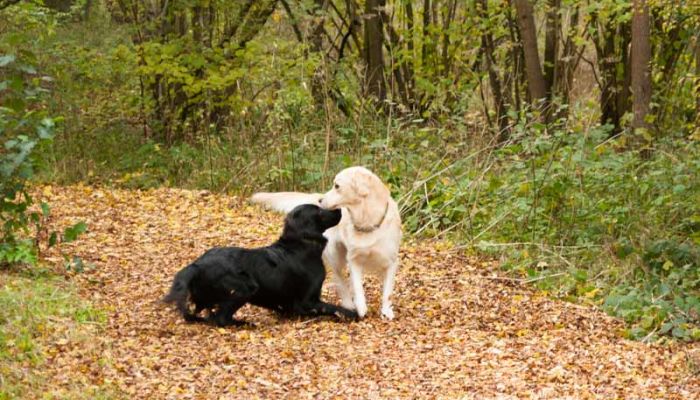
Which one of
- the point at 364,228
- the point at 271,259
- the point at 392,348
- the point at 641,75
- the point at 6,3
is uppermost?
the point at 6,3

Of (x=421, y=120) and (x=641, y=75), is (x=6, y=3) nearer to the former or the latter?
(x=421, y=120)

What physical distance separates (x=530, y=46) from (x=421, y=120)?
2074 millimetres

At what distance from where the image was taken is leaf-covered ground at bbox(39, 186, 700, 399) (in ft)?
18.6

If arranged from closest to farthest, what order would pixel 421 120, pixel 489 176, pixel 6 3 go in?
pixel 489 176, pixel 421 120, pixel 6 3

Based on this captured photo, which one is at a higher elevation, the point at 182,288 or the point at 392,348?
the point at 182,288

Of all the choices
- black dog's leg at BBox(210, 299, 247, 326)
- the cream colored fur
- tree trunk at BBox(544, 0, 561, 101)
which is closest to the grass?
black dog's leg at BBox(210, 299, 247, 326)

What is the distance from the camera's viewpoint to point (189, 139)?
47.5 ft

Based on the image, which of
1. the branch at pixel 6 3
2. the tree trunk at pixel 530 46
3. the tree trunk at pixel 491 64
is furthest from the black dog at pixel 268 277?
the tree trunk at pixel 491 64

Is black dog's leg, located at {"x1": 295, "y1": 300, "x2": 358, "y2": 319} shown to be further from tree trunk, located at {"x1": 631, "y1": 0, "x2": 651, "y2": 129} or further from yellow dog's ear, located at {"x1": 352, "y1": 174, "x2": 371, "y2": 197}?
tree trunk, located at {"x1": 631, "y1": 0, "x2": 651, "y2": 129}

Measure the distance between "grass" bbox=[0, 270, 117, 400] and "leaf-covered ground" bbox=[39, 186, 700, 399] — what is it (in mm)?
99

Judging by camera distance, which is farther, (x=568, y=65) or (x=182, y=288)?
(x=568, y=65)

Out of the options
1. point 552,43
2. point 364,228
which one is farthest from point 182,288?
point 552,43

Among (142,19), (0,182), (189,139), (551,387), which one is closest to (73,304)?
(0,182)

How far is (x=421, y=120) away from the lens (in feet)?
35.1
